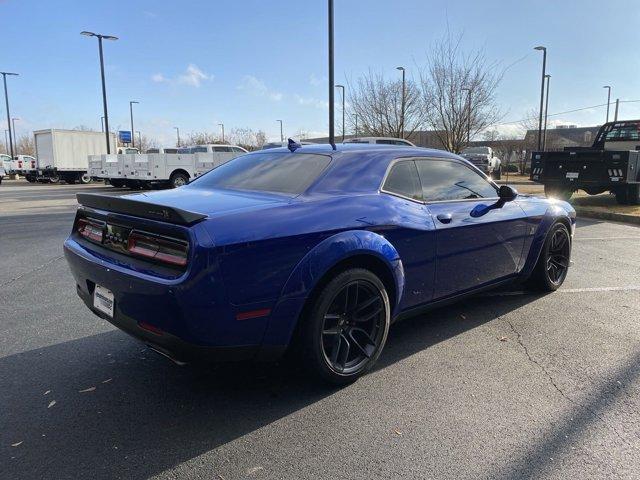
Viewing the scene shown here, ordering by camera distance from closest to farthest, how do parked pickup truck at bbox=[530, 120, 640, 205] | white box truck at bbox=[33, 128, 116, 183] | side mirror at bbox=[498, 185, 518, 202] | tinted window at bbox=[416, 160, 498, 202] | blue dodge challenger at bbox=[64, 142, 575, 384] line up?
blue dodge challenger at bbox=[64, 142, 575, 384]
tinted window at bbox=[416, 160, 498, 202]
side mirror at bbox=[498, 185, 518, 202]
parked pickup truck at bbox=[530, 120, 640, 205]
white box truck at bbox=[33, 128, 116, 183]

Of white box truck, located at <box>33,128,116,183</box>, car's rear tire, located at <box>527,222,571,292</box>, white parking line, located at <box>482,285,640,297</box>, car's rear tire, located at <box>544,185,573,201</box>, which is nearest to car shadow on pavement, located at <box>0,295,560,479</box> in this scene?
white parking line, located at <box>482,285,640,297</box>

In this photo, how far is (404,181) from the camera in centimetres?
378

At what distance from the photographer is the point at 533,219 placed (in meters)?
4.77

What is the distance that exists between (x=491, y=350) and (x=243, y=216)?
225 centimetres

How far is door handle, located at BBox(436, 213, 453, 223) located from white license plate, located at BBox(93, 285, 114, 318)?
2.33m

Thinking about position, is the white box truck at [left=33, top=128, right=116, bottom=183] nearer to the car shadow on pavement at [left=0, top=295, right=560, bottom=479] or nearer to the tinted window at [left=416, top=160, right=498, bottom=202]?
the car shadow on pavement at [left=0, top=295, right=560, bottom=479]

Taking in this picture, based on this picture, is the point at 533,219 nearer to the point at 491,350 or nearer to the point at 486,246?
the point at 486,246

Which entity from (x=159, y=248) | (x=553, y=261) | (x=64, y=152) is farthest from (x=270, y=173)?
(x=64, y=152)

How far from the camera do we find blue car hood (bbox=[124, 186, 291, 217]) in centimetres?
288

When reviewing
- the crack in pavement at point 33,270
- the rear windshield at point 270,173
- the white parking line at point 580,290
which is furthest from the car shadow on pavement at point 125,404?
the crack in pavement at point 33,270

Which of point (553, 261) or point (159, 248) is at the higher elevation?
point (159, 248)

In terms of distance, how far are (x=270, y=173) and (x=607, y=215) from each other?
412 inches

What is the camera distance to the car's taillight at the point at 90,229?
3.26 meters

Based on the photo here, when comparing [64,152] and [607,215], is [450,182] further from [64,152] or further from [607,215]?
[64,152]
